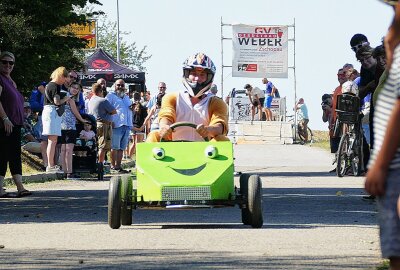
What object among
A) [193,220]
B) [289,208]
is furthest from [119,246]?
[289,208]

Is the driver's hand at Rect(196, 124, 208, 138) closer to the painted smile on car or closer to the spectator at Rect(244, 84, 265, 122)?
the painted smile on car

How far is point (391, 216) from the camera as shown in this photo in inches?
210

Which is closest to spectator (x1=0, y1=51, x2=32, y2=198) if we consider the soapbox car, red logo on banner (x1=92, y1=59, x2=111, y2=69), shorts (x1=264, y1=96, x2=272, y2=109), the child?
the soapbox car

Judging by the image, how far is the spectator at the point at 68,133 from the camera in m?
23.6

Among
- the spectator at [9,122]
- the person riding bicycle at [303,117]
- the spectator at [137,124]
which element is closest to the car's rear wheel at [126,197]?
the spectator at [9,122]

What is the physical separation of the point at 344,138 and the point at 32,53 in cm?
498

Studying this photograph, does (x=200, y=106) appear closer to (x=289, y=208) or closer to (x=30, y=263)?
(x=289, y=208)

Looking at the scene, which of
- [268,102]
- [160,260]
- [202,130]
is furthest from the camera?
[268,102]

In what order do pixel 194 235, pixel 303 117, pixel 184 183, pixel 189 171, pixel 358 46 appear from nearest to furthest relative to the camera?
pixel 194 235 → pixel 184 183 → pixel 189 171 → pixel 358 46 → pixel 303 117

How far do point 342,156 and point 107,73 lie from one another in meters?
27.2

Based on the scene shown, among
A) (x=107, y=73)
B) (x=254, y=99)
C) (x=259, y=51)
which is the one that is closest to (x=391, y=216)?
(x=107, y=73)

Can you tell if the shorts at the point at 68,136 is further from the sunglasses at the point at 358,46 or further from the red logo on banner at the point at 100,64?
the red logo on banner at the point at 100,64

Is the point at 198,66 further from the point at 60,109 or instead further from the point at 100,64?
the point at 100,64

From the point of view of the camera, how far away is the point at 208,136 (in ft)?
44.4
